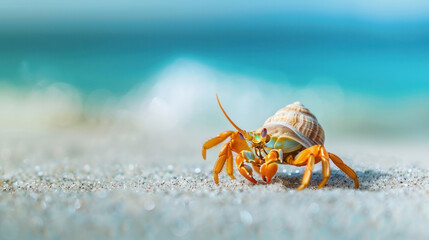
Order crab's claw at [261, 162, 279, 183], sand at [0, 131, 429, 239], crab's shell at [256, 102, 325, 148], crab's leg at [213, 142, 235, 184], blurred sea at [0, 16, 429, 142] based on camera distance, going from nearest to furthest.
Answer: sand at [0, 131, 429, 239] < crab's claw at [261, 162, 279, 183] < crab's shell at [256, 102, 325, 148] < crab's leg at [213, 142, 235, 184] < blurred sea at [0, 16, 429, 142]

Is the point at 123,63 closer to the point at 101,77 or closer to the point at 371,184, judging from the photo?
the point at 101,77

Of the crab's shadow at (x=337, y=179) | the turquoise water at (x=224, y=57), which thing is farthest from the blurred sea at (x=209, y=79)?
the crab's shadow at (x=337, y=179)

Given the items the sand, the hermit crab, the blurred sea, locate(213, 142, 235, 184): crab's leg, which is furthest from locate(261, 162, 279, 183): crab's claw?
the blurred sea

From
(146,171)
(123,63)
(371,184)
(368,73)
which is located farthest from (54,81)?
(371,184)

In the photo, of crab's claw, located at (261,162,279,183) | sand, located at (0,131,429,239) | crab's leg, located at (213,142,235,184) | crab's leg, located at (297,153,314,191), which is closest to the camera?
sand, located at (0,131,429,239)

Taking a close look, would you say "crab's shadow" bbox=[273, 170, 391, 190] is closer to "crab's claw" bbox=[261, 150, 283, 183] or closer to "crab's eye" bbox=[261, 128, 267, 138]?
"crab's claw" bbox=[261, 150, 283, 183]

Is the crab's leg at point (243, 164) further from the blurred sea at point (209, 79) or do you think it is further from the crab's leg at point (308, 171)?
the blurred sea at point (209, 79)

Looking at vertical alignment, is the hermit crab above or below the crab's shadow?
above

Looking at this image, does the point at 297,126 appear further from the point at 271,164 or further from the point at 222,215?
the point at 222,215

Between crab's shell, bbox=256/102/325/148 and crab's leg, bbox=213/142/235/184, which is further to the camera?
crab's leg, bbox=213/142/235/184
